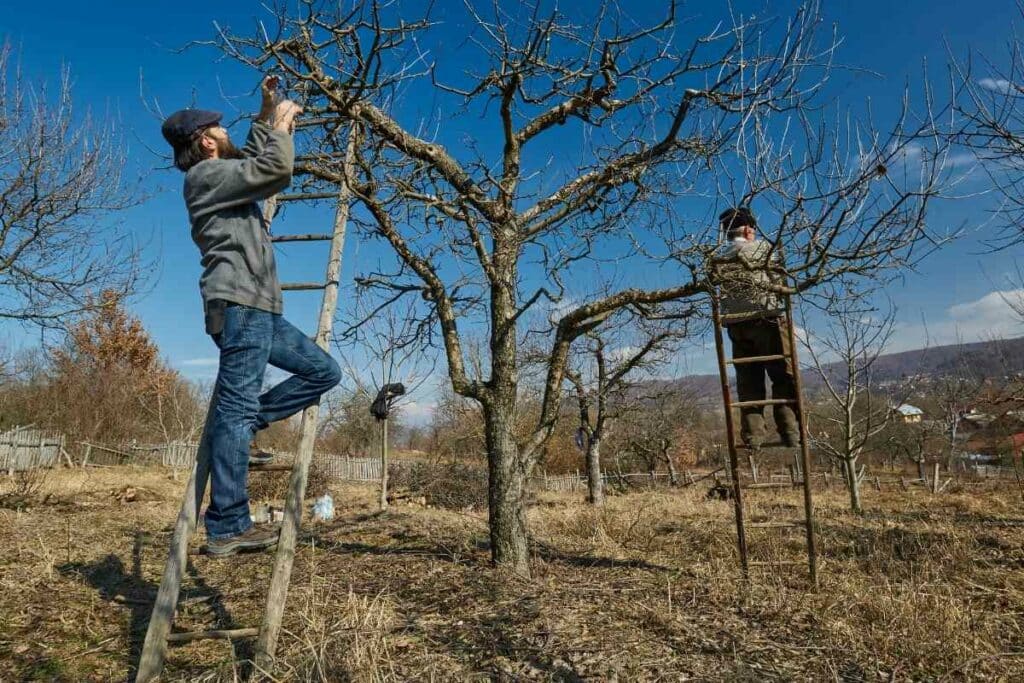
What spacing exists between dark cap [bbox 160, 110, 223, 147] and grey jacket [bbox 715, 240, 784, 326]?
361 centimetres

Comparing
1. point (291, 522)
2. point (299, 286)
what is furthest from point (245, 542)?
point (299, 286)

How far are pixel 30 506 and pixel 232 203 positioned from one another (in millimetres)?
9961

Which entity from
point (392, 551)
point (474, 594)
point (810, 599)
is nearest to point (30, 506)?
point (392, 551)

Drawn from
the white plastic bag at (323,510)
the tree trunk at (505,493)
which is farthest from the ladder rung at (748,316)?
the white plastic bag at (323,510)

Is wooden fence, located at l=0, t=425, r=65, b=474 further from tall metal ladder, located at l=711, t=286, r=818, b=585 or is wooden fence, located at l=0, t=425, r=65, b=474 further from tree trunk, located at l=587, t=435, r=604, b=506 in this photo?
tall metal ladder, located at l=711, t=286, r=818, b=585

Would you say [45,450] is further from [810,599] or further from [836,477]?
[836,477]

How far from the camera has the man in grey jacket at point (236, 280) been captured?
240 centimetres

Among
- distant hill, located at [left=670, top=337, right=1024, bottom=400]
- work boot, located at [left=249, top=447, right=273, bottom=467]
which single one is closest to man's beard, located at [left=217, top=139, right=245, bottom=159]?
work boot, located at [left=249, top=447, right=273, bottom=467]

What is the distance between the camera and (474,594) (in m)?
3.88

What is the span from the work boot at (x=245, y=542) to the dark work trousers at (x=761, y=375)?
13.9 ft

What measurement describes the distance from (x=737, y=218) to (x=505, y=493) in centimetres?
306

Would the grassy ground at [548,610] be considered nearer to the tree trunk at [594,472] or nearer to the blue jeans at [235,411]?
the blue jeans at [235,411]

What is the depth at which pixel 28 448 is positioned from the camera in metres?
20.7

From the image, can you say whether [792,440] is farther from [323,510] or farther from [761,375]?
[323,510]
